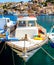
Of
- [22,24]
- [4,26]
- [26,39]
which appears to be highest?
[22,24]

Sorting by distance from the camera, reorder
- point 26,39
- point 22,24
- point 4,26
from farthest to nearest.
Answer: point 4,26 < point 22,24 < point 26,39

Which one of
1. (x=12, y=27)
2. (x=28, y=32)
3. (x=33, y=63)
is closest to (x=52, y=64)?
(x=33, y=63)

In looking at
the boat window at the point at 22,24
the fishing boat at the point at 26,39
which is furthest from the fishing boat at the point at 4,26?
the boat window at the point at 22,24

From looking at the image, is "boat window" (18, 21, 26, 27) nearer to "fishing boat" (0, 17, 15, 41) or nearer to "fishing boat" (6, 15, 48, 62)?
"fishing boat" (6, 15, 48, 62)

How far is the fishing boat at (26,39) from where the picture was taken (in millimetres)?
29031

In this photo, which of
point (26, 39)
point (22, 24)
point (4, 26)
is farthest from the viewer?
point (4, 26)

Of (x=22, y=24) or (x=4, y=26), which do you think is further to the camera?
(x=4, y=26)

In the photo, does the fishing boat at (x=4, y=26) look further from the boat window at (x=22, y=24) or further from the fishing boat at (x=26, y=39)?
the boat window at (x=22, y=24)

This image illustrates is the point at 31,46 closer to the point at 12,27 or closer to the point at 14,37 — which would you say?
the point at 14,37

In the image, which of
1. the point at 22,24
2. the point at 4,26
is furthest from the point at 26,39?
the point at 4,26

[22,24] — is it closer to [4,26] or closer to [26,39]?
[26,39]

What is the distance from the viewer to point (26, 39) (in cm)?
3158

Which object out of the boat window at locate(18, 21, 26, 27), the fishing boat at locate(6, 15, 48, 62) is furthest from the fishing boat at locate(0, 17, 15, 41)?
the boat window at locate(18, 21, 26, 27)

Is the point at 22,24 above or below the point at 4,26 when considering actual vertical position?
above
